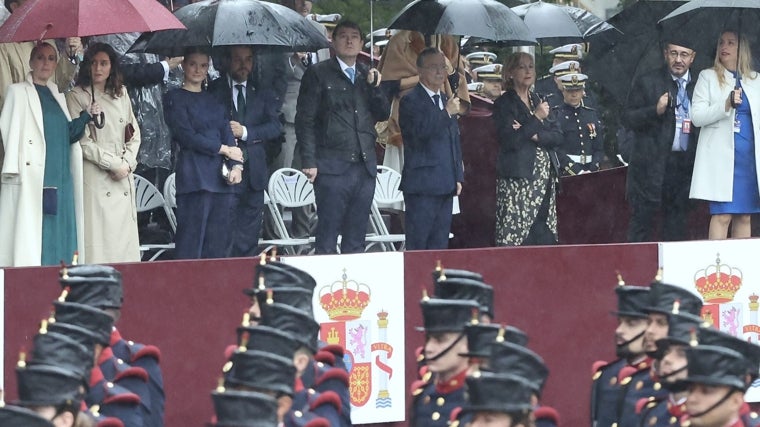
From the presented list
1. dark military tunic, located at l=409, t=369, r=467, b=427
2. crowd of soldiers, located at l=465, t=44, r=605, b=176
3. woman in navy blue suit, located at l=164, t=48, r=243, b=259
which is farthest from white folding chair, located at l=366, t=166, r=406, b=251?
dark military tunic, located at l=409, t=369, r=467, b=427

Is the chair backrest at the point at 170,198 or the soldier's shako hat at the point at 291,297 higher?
the chair backrest at the point at 170,198

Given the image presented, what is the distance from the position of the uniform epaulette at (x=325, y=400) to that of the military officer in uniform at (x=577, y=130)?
787 centimetres

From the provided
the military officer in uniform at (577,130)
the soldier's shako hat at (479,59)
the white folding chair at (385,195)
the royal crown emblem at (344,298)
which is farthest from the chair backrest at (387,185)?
the royal crown emblem at (344,298)

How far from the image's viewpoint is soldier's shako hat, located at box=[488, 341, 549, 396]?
8781mm

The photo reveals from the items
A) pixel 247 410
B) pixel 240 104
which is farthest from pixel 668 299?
pixel 240 104

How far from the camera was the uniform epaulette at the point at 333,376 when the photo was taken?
420 inches

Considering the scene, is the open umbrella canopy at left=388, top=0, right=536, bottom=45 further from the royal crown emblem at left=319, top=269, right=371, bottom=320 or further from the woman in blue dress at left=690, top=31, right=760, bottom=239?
the royal crown emblem at left=319, top=269, right=371, bottom=320

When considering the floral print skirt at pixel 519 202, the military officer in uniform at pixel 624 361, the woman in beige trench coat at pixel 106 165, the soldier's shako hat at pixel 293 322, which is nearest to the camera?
the soldier's shako hat at pixel 293 322

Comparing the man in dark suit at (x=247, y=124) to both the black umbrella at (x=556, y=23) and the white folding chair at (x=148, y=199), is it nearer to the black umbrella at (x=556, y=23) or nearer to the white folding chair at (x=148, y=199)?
the white folding chair at (x=148, y=199)

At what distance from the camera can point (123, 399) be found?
10055 mm

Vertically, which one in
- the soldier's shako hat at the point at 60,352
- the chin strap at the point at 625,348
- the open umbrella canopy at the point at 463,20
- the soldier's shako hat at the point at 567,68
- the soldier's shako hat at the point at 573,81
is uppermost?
the open umbrella canopy at the point at 463,20

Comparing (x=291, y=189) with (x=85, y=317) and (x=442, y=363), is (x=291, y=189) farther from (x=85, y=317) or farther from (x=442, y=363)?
(x=442, y=363)

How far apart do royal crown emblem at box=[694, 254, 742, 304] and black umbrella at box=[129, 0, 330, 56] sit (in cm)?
325

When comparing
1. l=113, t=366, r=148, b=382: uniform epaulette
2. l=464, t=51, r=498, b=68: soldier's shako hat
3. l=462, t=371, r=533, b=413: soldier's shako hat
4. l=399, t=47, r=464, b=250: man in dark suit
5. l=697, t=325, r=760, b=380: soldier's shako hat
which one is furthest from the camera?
l=464, t=51, r=498, b=68: soldier's shako hat
